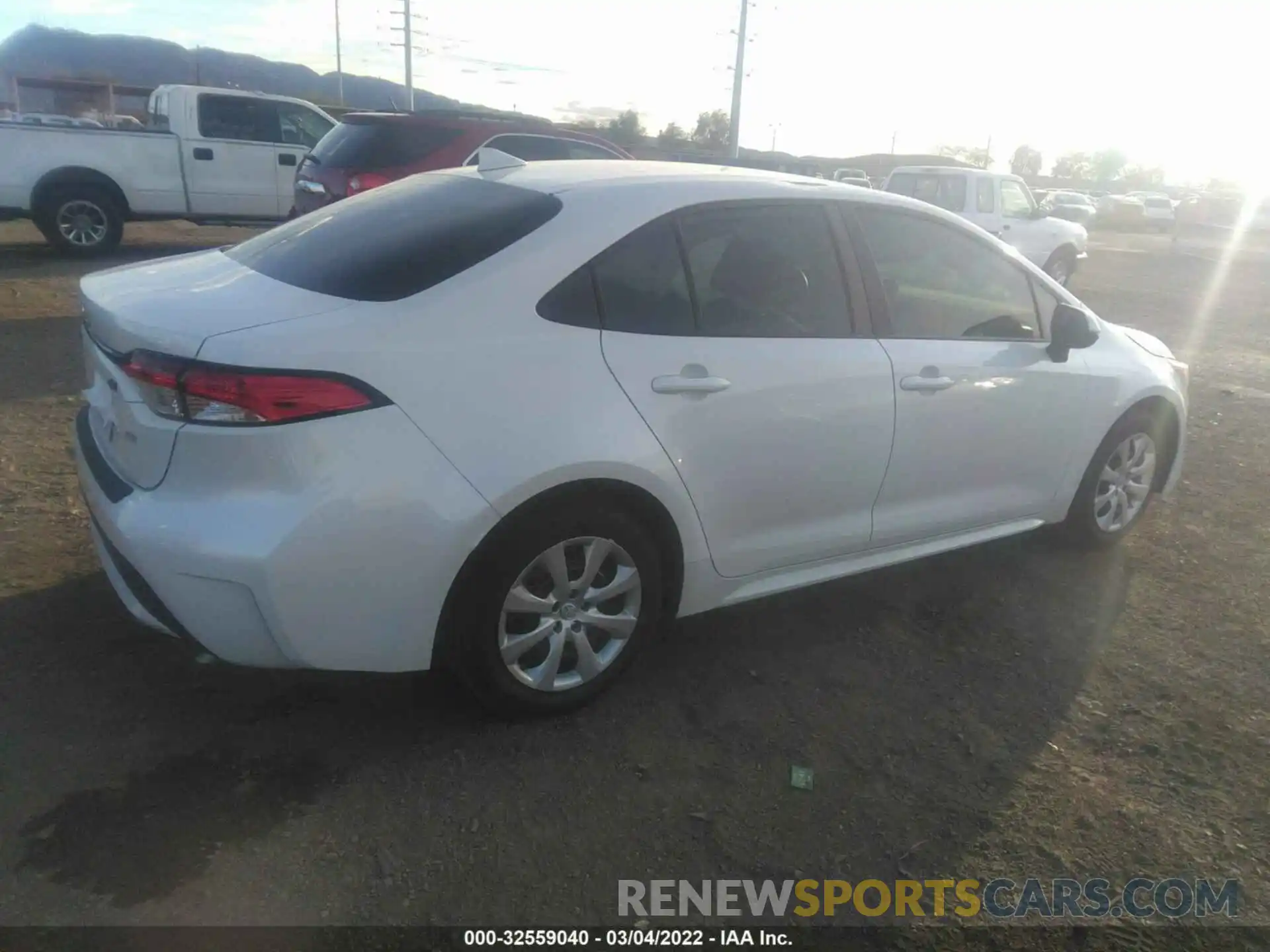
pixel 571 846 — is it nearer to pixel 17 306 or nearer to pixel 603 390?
pixel 603 390

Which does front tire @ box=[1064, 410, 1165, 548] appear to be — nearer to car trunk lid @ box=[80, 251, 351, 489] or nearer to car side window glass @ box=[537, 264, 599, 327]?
car side window glass @ box=[537, 264, 599, 327]

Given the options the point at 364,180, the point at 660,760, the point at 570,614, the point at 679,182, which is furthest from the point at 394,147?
the point at 660,760

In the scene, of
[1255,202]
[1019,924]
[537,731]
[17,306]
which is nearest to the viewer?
[1019,924]

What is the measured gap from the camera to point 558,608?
2996 millimetres

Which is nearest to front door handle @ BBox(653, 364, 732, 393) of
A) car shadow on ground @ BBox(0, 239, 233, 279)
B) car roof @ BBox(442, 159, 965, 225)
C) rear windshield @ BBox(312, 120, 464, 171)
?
car roof @ BBox(442, 159, 965, 225)

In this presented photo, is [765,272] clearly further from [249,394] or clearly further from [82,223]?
[82,223]

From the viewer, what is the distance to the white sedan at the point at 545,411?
2.56 m

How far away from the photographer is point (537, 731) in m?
3.09

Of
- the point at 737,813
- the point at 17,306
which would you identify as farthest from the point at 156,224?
the point at 737,813

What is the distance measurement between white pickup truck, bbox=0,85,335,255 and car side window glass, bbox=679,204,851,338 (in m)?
10.5

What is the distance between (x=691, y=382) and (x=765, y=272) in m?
0.61

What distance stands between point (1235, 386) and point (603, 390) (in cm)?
809

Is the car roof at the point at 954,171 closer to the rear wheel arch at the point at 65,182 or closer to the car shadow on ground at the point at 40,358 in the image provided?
the rear wheel arch at the point at 65,182

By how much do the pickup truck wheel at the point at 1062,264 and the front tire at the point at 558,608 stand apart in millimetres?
13683
